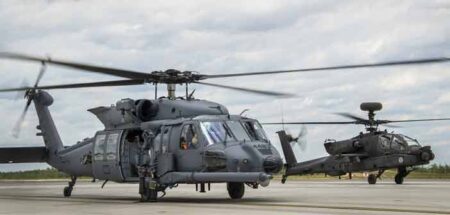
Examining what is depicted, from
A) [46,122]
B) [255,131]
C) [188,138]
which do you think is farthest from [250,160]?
[46,122]

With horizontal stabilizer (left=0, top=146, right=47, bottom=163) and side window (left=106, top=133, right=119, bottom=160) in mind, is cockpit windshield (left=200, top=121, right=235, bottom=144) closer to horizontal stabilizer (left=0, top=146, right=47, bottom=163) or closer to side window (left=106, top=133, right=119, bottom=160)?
side window (left=106, top=133, right=119, bottom=160)

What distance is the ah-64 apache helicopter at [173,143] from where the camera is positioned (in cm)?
1916

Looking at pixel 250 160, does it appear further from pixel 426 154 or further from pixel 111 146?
pixel 426 154

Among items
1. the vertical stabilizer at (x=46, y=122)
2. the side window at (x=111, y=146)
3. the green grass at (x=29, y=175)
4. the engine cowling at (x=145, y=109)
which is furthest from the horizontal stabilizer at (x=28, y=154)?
the green grass at (x=29, y=175)

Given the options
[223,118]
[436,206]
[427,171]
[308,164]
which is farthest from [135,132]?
[427,171]

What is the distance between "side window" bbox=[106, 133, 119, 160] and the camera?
866 inches

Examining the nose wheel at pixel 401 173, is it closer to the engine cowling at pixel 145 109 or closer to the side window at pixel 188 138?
the engine cowling at pixel 145 109

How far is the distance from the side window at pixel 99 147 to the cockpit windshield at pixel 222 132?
4.21 m

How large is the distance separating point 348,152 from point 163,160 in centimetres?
1875

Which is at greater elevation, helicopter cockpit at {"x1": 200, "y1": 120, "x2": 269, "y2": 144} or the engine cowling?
the engine cowling

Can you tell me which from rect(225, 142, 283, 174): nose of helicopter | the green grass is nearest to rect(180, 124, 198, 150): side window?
rect(225, 142, 283, 174): nose of helicopter

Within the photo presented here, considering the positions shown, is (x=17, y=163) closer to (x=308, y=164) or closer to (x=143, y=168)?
(x=143, y=168)

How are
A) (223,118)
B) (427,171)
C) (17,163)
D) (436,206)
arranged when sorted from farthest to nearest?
(427,171)
(17,163)
(223,118)
(436,206)

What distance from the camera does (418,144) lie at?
36469 mm
